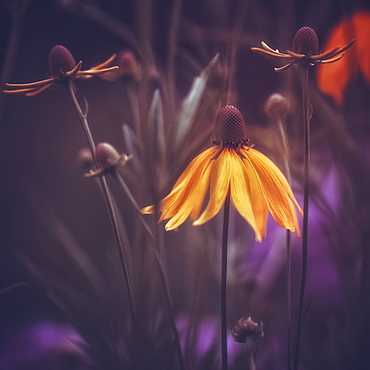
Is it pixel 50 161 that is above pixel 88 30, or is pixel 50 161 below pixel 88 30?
below

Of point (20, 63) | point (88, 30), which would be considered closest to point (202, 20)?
point (88, 30)

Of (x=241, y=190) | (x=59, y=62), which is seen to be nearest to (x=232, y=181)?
(x=241, y=190)

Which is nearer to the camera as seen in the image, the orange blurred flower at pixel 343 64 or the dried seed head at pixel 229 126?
the dried seed head at pixel 229 126

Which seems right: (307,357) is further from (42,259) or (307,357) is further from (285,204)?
(42,259)

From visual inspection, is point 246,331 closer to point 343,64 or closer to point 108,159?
point 108,159

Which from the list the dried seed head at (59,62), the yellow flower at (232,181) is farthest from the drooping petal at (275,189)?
the dried seed head at (59,62)

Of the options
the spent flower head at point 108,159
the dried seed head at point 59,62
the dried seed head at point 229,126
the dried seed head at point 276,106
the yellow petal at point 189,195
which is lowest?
the yellow petal at point 189,195

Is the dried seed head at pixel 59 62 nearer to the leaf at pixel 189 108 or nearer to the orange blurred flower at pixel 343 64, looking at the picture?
the leaf at pixel 189 108
